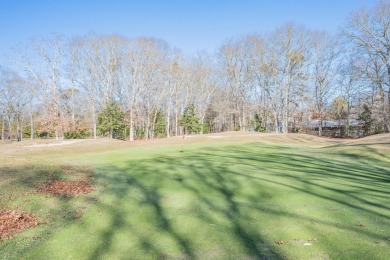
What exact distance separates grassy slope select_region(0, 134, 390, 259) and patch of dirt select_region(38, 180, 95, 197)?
1.25ft

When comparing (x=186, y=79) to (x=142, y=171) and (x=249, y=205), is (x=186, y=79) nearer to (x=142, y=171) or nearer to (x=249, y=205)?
(x=142, y=171)

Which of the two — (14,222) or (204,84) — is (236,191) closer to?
(14,222)

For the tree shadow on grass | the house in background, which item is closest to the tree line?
the house in background

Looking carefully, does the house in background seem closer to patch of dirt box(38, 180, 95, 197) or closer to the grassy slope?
the grassy slope

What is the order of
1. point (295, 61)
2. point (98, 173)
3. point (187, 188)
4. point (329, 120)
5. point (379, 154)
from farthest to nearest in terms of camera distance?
point (329, 120) < point (295, 61) < point (379, 154) < point (98, 173) < point (187, 188)

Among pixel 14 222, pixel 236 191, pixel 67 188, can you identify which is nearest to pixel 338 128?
pixel 236 191

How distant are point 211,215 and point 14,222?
4.36 m

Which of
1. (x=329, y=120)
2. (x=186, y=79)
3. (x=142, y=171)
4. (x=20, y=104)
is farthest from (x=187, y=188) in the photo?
(x=329, y=120)

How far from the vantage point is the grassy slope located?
16.5 ft

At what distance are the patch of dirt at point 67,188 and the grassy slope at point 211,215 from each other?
381 mm

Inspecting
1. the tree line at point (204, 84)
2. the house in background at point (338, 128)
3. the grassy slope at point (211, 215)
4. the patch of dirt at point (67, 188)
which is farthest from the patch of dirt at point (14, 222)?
the house in background at point (338, 128)

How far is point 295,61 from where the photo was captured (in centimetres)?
4819

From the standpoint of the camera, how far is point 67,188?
367 inches

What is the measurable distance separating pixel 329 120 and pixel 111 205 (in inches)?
2667
